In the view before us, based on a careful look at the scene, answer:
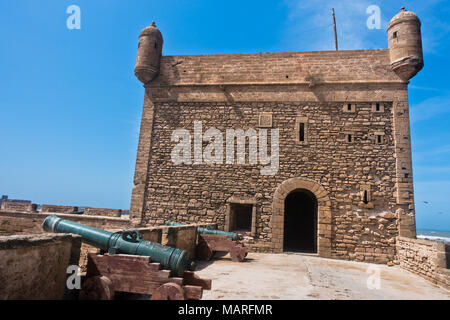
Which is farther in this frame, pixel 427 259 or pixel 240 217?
pixel 240 217

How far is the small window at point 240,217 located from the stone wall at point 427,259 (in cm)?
438

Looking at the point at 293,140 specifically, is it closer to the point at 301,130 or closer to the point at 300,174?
the point at 301,130

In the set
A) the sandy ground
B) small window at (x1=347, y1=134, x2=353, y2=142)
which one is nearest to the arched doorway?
small window at (x1=347, y1=134, x2=353, y2=142)

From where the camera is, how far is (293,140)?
8.73 metres

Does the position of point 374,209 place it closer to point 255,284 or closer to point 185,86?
point 255,284

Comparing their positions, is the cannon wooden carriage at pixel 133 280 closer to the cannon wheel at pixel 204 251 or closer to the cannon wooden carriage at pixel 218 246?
the cannon wooden carriage at pixel 218 246

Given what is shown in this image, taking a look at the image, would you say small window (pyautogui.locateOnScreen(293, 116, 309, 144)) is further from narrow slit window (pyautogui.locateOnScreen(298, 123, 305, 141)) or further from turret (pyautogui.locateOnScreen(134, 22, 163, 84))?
turret (pyautogui.locateOnScreen(134, 22, 163, 84))

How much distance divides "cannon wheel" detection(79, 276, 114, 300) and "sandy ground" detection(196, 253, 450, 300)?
115 cm

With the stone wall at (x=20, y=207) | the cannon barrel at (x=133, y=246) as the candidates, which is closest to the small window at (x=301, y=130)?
the cannon barrel at (x=133, y=246)

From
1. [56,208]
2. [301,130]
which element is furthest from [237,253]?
[56,208]

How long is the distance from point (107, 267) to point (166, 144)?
6824mm

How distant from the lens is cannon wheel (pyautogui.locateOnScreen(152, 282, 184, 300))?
2633 mm

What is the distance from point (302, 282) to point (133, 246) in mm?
2952
